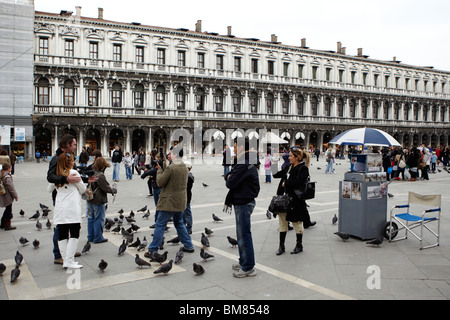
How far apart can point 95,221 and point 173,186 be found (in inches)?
75.7

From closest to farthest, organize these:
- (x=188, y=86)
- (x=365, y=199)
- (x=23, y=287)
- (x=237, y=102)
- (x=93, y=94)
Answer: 1. (x=23, y=287)
2. (x=365, y=199)
3. (x=93, y=94)
4. (x=188, y=86)
5. (x=237, y=102)

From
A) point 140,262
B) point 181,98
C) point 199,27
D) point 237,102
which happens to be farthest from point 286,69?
point 140,262

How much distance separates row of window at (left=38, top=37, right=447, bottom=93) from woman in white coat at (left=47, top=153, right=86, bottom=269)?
33133 mm

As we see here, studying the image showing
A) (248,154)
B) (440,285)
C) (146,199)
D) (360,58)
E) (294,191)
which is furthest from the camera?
(360,58)

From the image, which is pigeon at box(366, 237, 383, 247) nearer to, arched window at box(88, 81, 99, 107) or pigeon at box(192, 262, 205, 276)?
pigeon at box(192, 262, 205, 276)

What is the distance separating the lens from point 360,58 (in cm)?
4988

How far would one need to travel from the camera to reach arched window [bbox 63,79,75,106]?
3500 cm

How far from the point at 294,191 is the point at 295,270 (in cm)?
139

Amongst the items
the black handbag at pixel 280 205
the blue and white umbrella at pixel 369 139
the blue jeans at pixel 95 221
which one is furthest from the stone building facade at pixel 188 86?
the black handbag at pixel 280 205

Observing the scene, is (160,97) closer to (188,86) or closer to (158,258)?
(188,86)

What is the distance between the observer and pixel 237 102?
42.8 m

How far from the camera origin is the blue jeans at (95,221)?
23.2 feet

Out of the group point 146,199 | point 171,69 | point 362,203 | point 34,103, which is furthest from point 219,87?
point 362,203

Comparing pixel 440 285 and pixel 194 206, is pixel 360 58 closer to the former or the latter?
pixel 194 206
